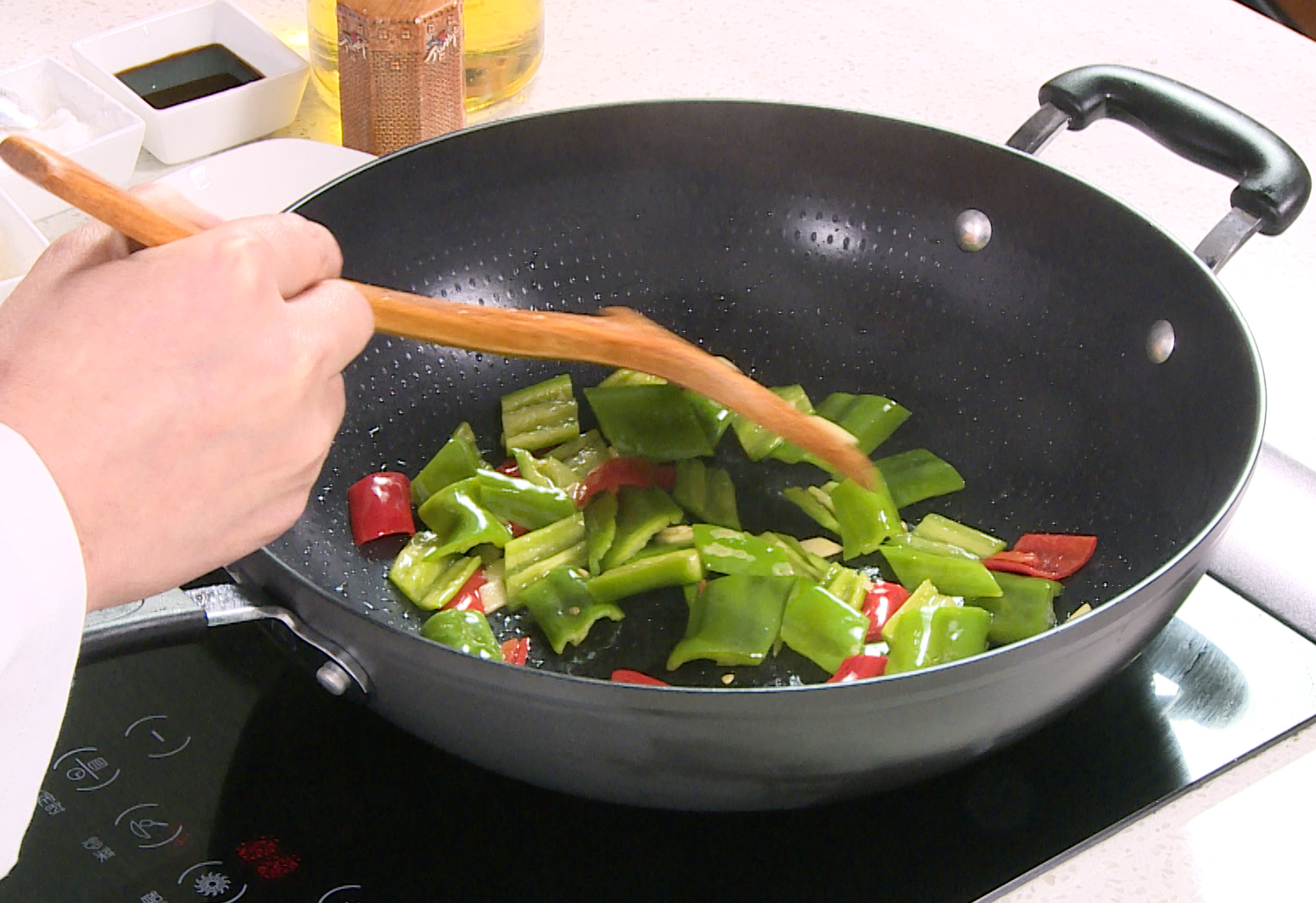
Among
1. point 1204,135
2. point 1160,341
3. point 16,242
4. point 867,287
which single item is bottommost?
point 16,242

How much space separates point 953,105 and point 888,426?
0.45 metres

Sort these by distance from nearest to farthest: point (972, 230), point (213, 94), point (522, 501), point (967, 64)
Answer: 1. point (522, 501)
2. point (972, 230)
3. point (213, 94)
4. point (967, 64)

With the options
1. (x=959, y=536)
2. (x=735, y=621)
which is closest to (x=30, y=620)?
(x=735, y=621)

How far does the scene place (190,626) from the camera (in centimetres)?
67

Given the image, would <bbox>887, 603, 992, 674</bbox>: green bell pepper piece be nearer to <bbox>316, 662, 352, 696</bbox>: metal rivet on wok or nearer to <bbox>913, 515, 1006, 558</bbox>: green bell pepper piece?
<bbox>913, 515, 1006, 558</bbox>: green bell pepper piece

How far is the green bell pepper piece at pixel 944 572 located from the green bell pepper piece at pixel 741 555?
0.08 m

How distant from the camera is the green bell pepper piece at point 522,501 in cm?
95

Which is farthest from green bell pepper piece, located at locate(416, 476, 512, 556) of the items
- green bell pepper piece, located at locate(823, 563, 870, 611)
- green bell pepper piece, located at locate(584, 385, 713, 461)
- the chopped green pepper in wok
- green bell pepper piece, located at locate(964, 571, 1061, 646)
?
green bell pepper piece, located at locate(964, 571, 1061, 646)

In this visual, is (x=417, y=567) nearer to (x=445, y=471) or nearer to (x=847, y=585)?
(x=445, y=471)

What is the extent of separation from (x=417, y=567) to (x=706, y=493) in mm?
223

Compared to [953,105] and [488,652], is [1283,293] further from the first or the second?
[488,652]

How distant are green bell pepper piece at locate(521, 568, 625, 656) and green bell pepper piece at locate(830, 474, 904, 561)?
0.19 meters

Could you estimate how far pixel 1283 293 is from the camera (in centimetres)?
115

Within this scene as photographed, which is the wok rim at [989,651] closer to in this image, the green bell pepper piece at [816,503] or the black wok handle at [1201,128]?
the black wok handle at [1201,128]
